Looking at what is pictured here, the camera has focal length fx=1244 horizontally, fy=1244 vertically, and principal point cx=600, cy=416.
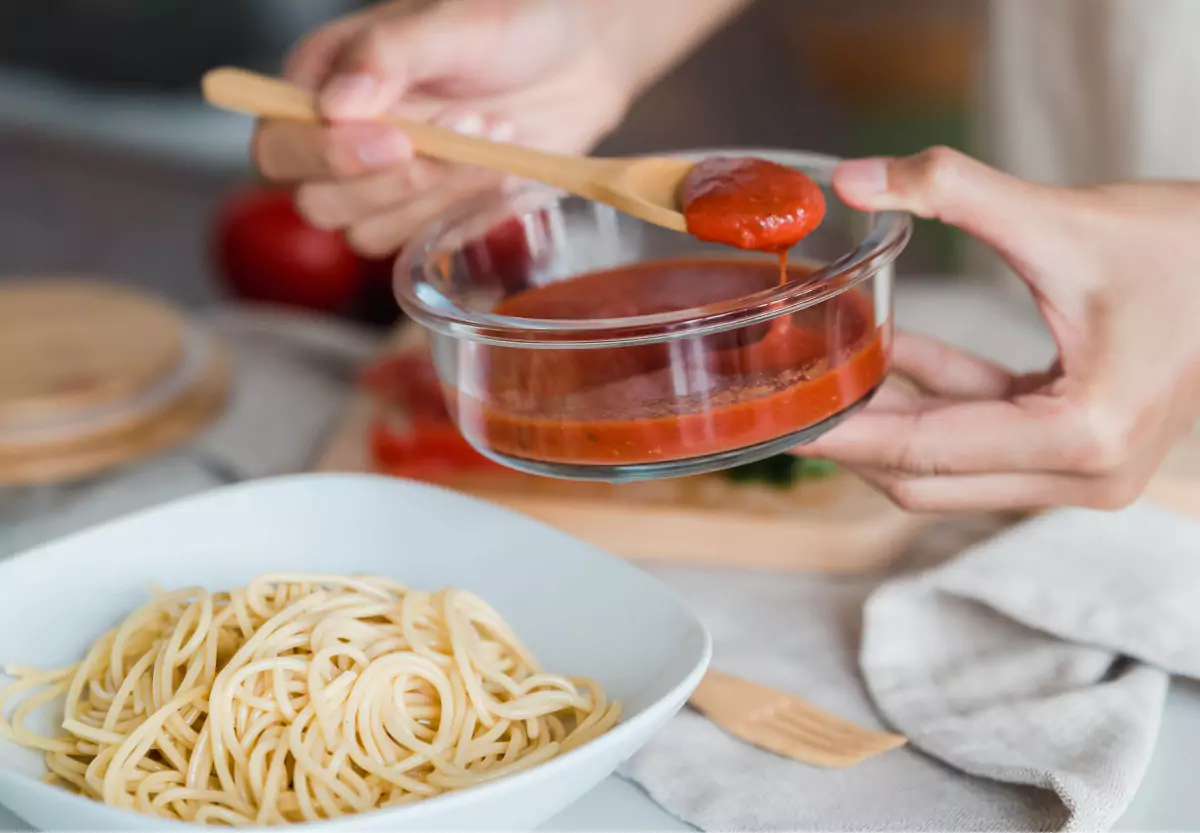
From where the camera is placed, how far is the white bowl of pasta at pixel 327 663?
878 millimetres

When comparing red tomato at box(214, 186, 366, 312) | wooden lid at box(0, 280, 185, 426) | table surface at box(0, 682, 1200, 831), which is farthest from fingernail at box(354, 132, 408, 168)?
red tomato at box(214, 186, 366, 312)

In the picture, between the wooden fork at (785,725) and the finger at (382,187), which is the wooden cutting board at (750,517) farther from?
the finger at (382,187)

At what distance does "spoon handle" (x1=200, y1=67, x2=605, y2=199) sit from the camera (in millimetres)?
1155

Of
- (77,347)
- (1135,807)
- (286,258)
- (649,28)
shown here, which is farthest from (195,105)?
(1135,807)

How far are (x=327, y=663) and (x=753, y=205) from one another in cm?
50

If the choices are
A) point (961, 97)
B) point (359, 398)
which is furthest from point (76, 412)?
point (961, 97)

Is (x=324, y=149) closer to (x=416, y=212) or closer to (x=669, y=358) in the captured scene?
(x=416, y=212)

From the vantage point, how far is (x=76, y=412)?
63.3 inches

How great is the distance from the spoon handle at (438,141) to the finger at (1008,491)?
386mm

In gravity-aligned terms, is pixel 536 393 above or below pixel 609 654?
above

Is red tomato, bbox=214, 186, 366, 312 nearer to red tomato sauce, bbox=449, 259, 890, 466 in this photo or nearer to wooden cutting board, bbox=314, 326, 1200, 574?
wooden cutting board, bbox=314, 326, 1200, 574

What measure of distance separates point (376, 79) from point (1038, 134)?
1.12 meters

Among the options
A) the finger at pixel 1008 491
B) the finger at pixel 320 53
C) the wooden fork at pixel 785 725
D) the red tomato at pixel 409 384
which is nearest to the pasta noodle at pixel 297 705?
the wooden fork at pixel 785 725

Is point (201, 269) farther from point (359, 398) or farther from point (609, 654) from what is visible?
point (609, 654)
